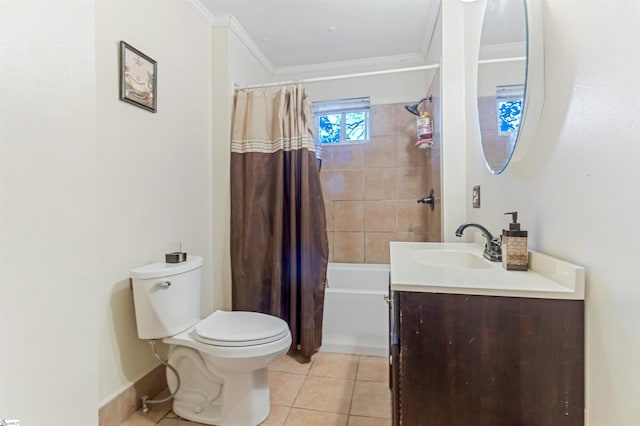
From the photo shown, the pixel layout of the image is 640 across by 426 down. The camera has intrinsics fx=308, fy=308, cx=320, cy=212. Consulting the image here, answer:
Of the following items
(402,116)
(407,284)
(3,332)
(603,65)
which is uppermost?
(402,116)

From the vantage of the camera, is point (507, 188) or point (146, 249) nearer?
point (507, 188)

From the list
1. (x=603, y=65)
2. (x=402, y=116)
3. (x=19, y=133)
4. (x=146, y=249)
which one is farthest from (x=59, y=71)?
(x=402, y=116)

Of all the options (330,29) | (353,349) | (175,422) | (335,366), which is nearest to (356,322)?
(353,349)

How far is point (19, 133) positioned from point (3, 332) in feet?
1.54

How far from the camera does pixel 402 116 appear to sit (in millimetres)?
Answer: 2906

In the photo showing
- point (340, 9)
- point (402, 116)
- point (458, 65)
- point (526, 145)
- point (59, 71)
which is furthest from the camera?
point (402, 116)

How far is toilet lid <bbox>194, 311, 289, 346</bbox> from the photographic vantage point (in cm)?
139

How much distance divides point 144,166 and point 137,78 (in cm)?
44

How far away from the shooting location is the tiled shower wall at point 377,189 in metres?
2.89

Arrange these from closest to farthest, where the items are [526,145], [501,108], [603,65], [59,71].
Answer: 1. [603,65]
2. [59,71]
3. [526,145]
4. [501,108]

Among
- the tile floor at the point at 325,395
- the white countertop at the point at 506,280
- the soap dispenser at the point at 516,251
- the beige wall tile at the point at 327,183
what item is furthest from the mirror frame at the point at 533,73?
the beige wall tile at the point at 327,183

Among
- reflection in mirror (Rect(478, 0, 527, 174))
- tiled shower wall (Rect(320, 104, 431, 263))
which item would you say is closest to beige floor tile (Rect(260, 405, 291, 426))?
reflection in mirror (Rect(478, 0, 527, 174))

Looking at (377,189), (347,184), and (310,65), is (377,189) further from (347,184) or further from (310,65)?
(310,65)

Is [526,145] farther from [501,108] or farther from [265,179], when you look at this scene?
[265,179]
